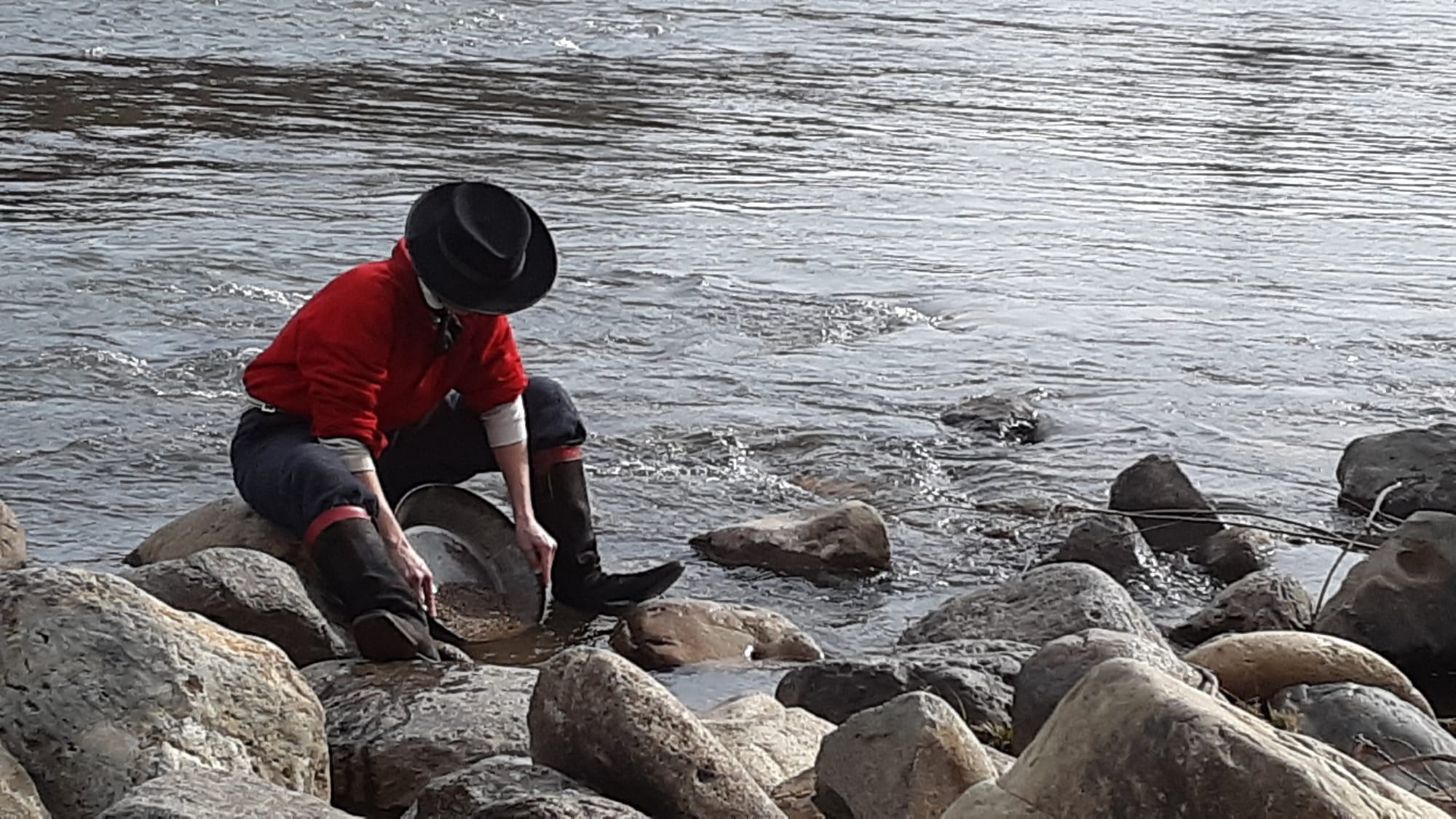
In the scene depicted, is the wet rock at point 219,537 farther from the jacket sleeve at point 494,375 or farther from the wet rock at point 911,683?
the wet rock at point 911,683

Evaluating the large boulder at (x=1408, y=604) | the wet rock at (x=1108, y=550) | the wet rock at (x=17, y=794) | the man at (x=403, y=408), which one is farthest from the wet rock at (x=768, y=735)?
the wet rock at (x=1108, y=550)

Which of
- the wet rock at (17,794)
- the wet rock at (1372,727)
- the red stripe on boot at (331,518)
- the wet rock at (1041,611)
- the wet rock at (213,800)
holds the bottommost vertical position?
the wet rock at (1041,611)

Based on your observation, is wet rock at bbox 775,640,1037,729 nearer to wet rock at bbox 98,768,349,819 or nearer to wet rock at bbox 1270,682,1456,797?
wet rock at bbox 1270,682,1456,797

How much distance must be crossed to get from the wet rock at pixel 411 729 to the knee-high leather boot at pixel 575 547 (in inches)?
46.7

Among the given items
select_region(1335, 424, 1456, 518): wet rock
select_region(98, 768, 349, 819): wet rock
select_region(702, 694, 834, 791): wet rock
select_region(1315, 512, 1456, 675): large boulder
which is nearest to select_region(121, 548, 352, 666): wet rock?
select_region(702, 694, 834, 791): wet rock

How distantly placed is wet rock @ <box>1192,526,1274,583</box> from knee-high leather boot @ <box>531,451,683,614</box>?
1834mm

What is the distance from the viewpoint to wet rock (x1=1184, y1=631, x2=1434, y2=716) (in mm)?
4922

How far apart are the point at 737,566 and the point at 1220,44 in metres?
20.9

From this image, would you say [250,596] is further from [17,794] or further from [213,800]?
[213,800]

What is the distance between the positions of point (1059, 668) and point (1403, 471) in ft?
9.90

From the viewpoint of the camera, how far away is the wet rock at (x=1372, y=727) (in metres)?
4.23

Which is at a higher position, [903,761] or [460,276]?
[460,276]

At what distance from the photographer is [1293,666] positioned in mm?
4934

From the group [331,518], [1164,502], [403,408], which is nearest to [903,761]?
[331,518]
